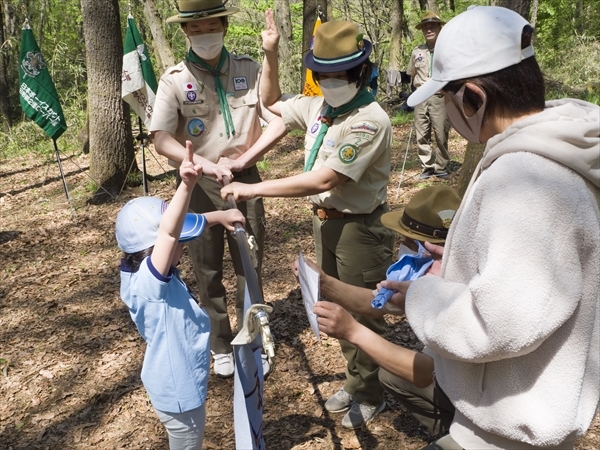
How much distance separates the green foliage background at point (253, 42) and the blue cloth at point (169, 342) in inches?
447

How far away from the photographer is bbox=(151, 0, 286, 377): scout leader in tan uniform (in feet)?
12.3

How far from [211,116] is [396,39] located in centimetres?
1307

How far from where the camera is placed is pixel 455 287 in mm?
1594

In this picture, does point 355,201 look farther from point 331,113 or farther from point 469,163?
point 469,163

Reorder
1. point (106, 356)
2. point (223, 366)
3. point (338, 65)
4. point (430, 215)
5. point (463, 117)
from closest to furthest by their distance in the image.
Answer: point (463, 117), point (430, 215), point (338, 65), point (223, 366), point (106, 356)

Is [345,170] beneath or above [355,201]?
above

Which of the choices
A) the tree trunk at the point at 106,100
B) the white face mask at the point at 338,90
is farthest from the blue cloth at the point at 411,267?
the tree trunk at the point at 106,100

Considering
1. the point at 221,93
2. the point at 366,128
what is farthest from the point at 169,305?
the point at 221,93

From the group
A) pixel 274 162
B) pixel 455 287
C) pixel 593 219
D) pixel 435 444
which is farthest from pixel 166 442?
pixel 274 162

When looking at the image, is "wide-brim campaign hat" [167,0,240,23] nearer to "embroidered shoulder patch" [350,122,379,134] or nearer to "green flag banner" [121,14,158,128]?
"embroidered shoulder patch" [350,122,379,134]

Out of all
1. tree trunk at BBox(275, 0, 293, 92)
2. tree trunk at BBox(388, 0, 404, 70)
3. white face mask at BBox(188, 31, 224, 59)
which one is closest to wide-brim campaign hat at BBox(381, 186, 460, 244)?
white face mask at BBox(188, 31, 224, 59)

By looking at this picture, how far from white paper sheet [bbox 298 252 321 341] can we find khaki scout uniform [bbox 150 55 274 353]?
161cm

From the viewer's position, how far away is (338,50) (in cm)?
303

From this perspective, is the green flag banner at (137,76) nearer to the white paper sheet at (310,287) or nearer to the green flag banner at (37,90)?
the green flag banner at (37,90)
